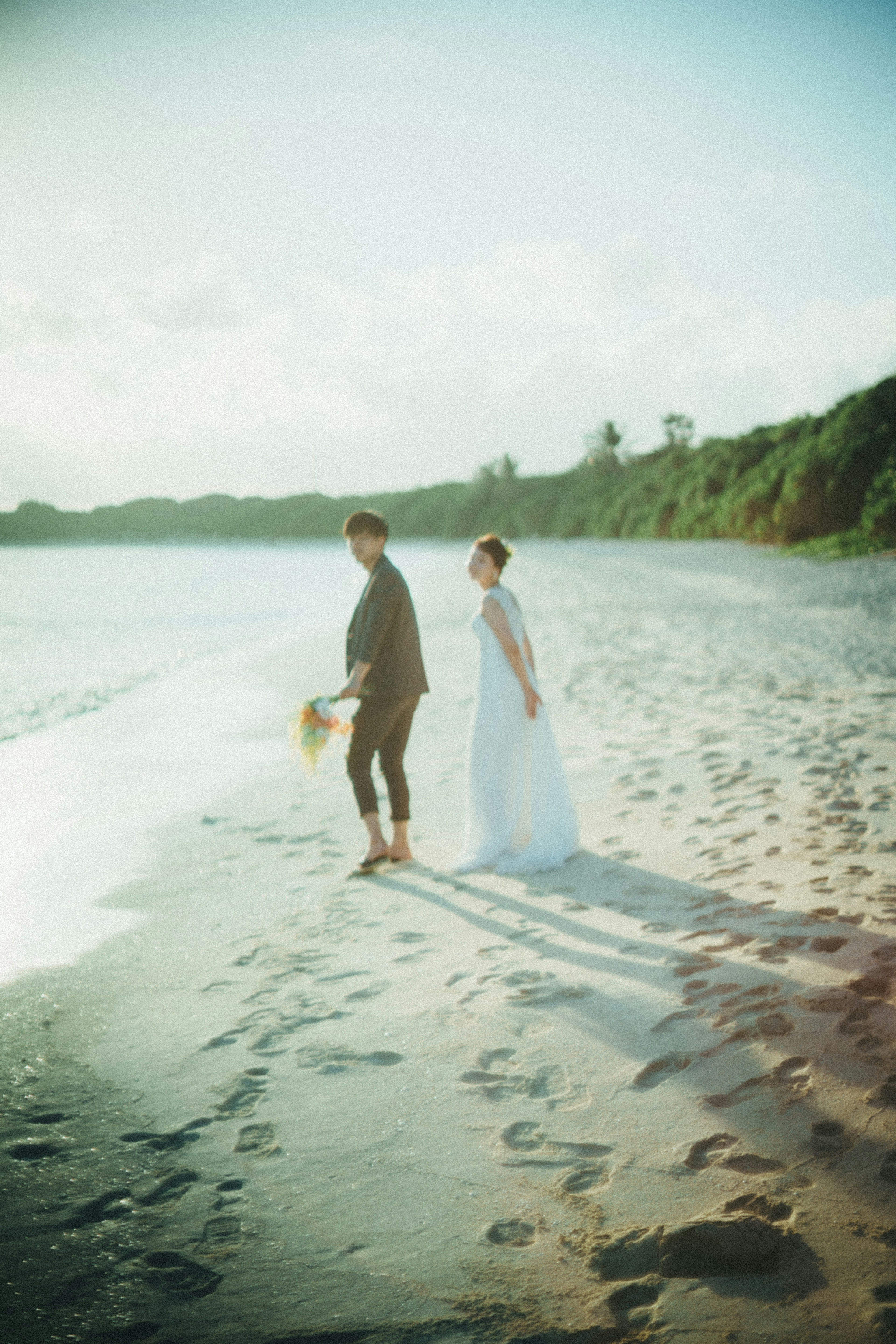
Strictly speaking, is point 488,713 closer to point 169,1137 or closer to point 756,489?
point 169,1137

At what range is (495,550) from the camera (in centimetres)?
522

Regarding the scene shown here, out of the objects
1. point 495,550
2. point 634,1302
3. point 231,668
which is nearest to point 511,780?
point 495,550

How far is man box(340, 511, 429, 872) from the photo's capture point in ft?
17.1

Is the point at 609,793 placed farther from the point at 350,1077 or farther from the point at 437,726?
the point at 350,1077

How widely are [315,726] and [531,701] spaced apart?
4.35 ft

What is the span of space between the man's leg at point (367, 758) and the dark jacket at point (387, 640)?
114 mm

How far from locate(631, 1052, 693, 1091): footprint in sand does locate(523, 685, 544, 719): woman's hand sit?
7.93 ft

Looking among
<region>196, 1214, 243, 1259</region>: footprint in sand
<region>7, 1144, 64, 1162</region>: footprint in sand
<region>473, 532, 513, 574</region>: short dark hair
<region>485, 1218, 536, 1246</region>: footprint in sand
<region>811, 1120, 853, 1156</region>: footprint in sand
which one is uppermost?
<region>473, 532, 513, 574</region>: short dark hair

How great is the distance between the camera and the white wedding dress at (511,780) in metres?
5.29

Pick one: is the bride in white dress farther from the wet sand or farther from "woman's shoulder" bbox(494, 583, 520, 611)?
the wet sand

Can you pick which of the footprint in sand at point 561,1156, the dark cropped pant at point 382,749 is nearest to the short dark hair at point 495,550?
the dark cropped pant at point 382,749

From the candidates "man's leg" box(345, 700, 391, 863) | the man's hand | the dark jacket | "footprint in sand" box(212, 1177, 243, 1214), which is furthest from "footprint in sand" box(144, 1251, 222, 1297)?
the dark jacket

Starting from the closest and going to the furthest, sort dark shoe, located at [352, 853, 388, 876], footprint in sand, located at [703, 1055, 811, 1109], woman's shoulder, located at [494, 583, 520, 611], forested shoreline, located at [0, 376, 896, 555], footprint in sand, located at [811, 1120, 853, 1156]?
footprint in sand, located at [811, 1120, 853, 1156] < footprint in sand, located at [703, 1055, 811, 1109] < woman's shoulder, located at [494, 583, 520, 611] < dark shoe, located at [352, 853, 388, 876] < forested shoreline, located at [0, 376, 896, 555]

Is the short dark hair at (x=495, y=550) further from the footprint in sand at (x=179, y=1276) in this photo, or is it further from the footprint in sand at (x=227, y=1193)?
the footprint in sand at (x=179, y=1276)
